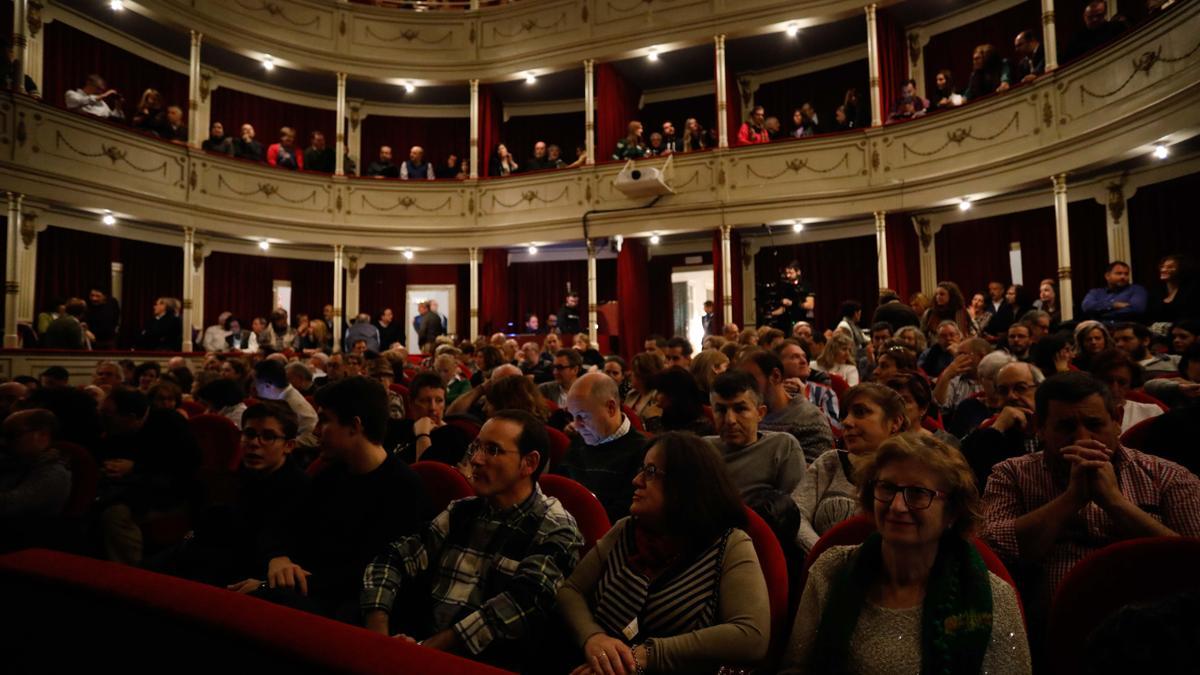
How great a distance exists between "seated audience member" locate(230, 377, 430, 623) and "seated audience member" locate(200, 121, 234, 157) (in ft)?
30.7

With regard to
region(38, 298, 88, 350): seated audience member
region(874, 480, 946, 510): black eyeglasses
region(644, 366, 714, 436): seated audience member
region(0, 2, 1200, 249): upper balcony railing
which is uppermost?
region(0, 2, 1200, 249): upper balcony railing

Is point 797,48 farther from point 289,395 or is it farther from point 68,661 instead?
point 68,661

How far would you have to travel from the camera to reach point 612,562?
156 cm

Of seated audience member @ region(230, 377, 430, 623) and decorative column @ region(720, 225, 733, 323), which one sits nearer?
seated audience member @ region(230, 377, 430, 623)

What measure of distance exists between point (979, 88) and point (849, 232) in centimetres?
253

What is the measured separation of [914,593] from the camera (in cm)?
127

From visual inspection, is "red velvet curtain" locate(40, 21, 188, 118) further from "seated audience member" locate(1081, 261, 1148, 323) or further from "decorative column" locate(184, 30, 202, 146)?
"seated audience member" locate(1081, 261, 1148, 323)

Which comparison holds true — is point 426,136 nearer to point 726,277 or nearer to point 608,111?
point 608,111

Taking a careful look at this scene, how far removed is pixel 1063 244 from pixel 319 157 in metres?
9.96

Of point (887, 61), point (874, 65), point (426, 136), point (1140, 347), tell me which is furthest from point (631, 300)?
point (1140, 347)

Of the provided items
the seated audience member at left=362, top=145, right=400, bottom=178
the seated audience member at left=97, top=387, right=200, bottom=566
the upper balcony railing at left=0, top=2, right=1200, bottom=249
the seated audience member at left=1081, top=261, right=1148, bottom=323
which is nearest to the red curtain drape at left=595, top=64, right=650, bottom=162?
the upper balcony railing at left=0, top=2, right=1200, bottom=249

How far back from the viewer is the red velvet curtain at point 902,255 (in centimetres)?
903

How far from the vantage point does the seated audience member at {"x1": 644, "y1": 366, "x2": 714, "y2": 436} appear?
2.92m

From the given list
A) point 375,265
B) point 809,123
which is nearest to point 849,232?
point 809,123
